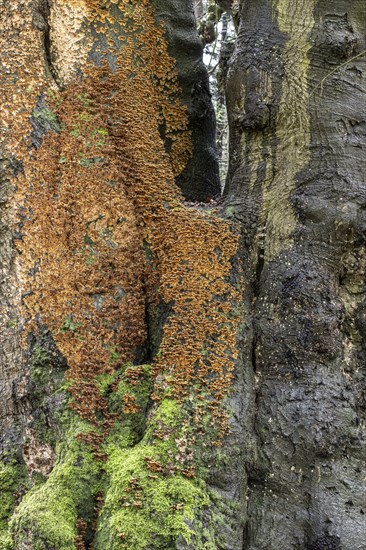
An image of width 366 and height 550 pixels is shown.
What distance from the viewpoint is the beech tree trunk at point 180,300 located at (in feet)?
7.12

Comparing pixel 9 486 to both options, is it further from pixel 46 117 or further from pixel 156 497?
pixel 46 117

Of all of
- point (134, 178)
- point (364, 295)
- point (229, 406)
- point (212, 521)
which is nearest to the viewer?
point (212, 521)

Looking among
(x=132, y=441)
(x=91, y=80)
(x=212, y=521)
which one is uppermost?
(x=91, y=80)

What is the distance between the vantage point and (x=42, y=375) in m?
2.39

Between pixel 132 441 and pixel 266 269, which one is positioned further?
pixel 266 269

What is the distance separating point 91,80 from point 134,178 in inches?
18.7

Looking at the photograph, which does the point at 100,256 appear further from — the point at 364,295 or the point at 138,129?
the point at 364,295

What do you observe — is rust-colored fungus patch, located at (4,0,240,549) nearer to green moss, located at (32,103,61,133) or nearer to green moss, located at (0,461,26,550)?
green moss, located at (32,103,61,133)

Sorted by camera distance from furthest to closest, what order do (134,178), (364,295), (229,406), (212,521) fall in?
(134,178)
(364,295)
(229,406)
(212,521)

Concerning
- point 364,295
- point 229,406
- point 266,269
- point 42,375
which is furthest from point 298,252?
point 42,375

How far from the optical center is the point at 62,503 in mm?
2131

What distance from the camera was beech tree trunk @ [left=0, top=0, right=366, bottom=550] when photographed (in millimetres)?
2170

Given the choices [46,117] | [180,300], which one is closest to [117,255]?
[180,300]

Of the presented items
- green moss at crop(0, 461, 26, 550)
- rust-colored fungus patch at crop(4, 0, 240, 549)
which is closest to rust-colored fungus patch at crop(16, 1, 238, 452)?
rust-colored fungus patch at crop(4, 0, 240, 549)
